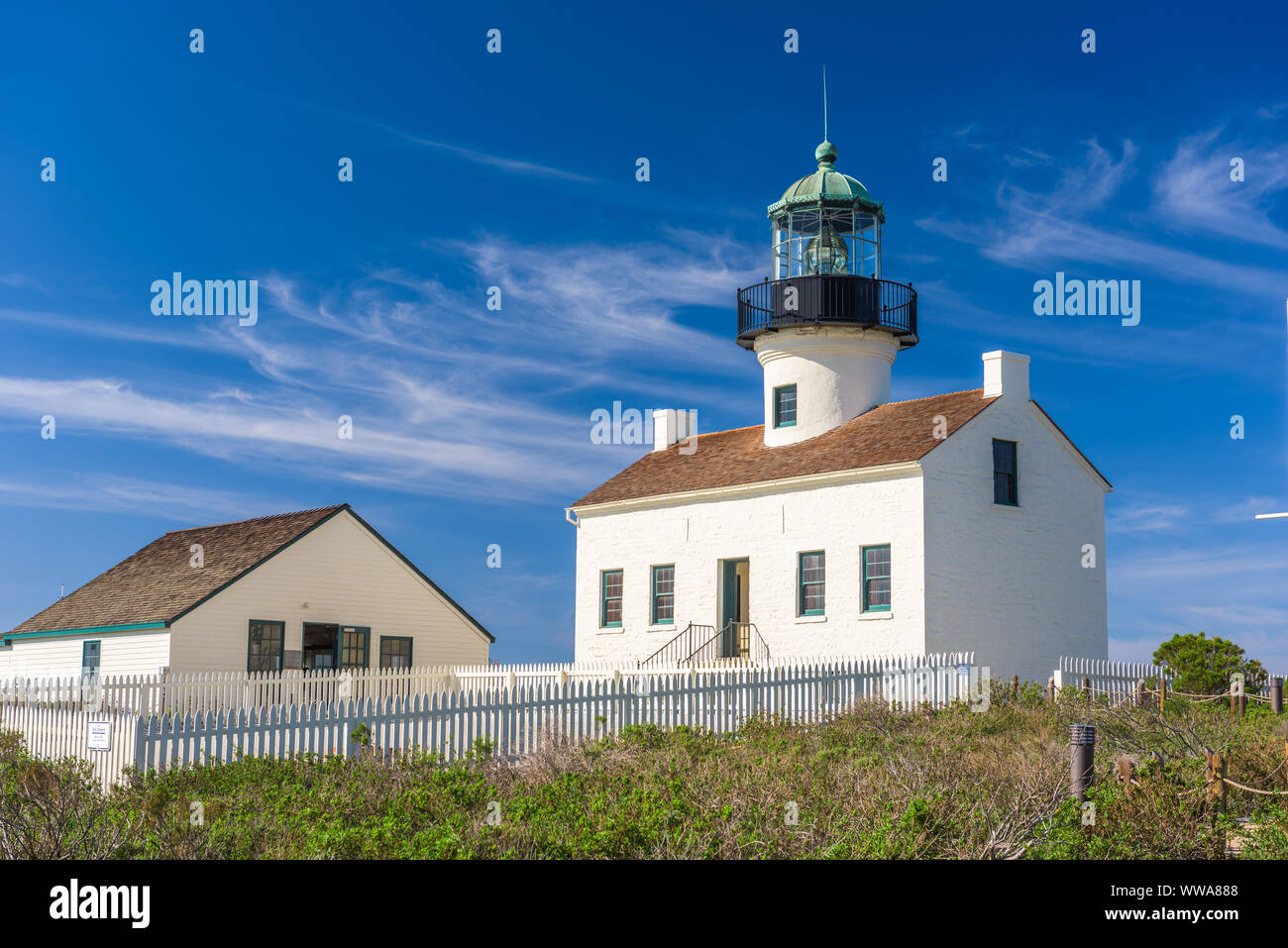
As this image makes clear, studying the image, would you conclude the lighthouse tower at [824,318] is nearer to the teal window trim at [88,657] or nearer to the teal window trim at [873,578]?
the teal window trim at [873,578]

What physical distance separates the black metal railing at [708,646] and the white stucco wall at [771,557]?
0.88 feet

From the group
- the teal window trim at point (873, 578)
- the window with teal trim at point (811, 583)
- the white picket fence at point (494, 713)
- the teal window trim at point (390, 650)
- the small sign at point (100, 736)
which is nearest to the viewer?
the white picket fence at point (494, 713)

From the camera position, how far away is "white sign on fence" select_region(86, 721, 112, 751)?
13.1 m

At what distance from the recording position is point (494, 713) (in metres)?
15.1

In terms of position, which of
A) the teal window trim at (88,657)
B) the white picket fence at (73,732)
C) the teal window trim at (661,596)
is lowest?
the white picket fence at (73,732)

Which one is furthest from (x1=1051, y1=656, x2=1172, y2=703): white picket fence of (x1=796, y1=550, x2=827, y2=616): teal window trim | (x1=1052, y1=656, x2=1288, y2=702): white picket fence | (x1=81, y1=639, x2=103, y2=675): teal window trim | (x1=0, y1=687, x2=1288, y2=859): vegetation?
(x1=81, y1=639, x2=103, y2=675): teal window trim

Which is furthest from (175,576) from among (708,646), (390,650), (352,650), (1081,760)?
(1081,760)

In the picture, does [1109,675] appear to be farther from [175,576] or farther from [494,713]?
[175,576]

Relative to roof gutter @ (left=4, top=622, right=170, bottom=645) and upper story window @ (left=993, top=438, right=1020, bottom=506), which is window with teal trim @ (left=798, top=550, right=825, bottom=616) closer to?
upper story window @ (left=993, top=438, right=1020, bottom=506)

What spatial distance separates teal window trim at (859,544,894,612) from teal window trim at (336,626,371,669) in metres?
12.0

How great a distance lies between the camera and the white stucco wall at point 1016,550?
76.8 feet

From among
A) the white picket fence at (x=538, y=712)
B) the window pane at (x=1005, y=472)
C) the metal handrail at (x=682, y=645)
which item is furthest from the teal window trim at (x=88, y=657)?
the window pane at (x=1005, y=472)

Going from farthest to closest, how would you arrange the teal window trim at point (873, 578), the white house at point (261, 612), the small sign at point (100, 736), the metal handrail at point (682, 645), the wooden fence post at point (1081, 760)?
1. the metal handrail at point (682, 645)
2. the white house at point (261, 612)
3. the teal window trim at point (873, 578)
4. the small sign at point (100, 736)
5. the wooden fence post at point (1081, 760)
